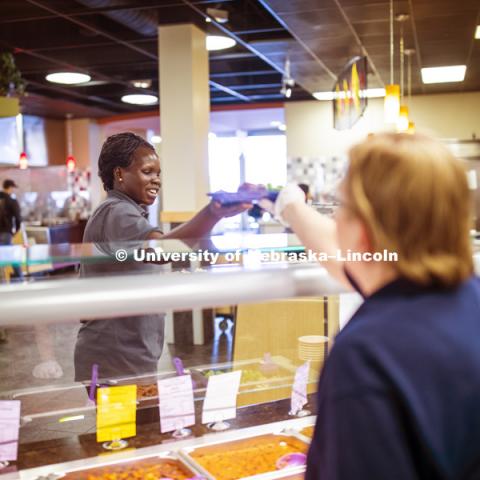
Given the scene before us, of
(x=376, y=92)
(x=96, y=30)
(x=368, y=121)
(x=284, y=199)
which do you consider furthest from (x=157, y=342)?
(x=368, y=121)

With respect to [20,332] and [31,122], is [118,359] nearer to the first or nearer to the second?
[20,332]

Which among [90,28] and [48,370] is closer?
[48,370]

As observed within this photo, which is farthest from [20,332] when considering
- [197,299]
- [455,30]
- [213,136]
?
[213,136]

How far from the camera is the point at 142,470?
1.73 meters

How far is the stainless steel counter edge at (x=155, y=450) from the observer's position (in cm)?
164

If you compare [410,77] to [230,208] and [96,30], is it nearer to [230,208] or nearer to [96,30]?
[96,30]

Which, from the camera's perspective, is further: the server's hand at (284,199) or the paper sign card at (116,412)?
the paper sign card at (116,412)

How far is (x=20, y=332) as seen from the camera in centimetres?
169

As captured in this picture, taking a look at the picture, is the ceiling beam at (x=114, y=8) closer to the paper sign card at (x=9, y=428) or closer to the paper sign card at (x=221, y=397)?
the paper sign card at (x=221, y=397)

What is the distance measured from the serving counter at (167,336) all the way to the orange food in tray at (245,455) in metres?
0.03

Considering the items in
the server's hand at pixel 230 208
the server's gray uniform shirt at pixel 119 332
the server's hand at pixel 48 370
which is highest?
the server's hand at pixel 230 208

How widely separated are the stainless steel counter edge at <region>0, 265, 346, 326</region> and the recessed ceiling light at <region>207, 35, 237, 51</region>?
22.6 ft

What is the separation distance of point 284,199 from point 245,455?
857 millimetres

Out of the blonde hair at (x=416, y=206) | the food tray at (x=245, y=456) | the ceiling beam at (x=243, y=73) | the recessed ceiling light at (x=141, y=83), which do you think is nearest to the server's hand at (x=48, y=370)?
the food tray at (x=245, y=456)
